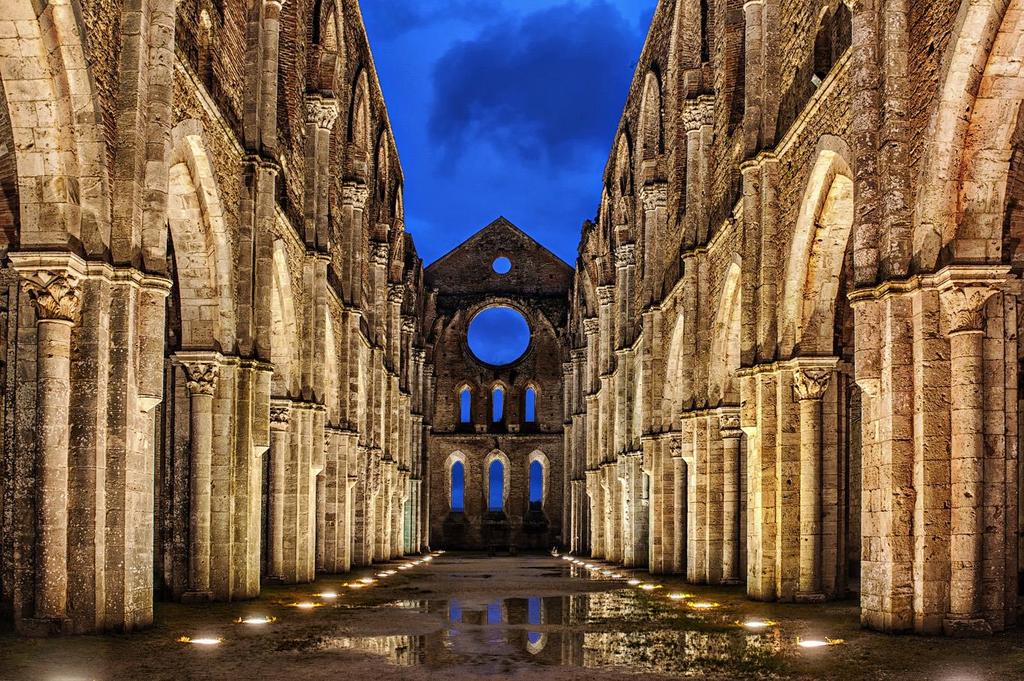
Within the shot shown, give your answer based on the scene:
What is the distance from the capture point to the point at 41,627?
37.9 ft

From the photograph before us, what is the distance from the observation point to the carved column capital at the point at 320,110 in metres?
25.7

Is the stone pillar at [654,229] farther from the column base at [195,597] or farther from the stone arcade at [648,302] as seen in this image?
the column base at [195,597]

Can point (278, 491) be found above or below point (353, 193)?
below

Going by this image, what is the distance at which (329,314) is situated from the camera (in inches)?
1101

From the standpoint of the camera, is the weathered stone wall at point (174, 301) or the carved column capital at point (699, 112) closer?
the weathered stone wall at point (174, 301)

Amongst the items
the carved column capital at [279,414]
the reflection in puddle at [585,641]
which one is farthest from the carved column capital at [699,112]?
the reflection in puddle at [585,641]

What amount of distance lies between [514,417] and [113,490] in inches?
1829

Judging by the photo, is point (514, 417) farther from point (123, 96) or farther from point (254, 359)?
→ point (123, 96)

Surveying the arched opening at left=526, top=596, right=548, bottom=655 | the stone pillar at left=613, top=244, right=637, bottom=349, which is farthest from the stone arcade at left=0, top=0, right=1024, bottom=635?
the arched opening at left=526, top=596, right=548, bottom=655

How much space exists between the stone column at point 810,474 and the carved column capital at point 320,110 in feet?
43.2

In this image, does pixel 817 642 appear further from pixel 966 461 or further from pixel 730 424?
pixel 730 424

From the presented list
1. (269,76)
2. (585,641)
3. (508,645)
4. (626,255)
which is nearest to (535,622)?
(585,641)

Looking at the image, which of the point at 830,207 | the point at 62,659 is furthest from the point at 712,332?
the point at 62,659

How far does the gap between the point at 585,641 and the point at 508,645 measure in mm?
946
